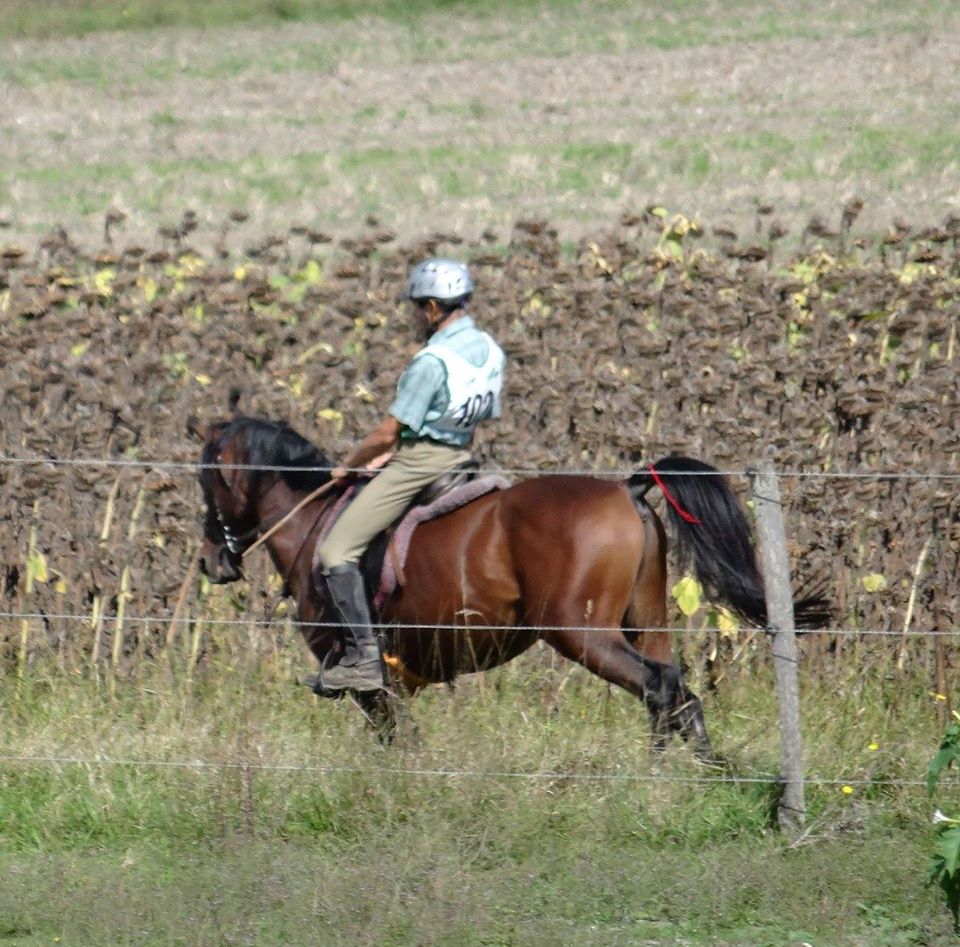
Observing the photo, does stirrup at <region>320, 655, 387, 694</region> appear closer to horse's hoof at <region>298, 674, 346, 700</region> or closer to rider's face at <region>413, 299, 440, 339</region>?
horse's hoof at <region>298, 674, 346, 700</region>

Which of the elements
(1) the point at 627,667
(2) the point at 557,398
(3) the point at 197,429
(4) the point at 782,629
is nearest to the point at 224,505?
(3) the point at 197,429

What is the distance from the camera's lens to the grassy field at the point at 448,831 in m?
6.19

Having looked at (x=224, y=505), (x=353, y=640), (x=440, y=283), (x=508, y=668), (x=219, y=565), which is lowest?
(x=508, y=668)

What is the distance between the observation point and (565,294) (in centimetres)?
1018

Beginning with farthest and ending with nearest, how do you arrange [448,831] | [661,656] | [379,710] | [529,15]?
[529,15] → [379,710] → [661,656] → [448,831]

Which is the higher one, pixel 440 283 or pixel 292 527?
pixel 440 283

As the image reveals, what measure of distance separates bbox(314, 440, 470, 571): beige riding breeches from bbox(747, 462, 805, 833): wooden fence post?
1.56 m

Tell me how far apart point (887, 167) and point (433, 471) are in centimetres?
1588

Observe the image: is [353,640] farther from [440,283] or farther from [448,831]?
[440,283]

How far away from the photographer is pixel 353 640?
7.82m

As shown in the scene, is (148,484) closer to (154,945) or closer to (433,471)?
(433,471)

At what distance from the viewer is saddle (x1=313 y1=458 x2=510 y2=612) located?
7.80 metres

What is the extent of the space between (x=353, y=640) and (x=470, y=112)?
2069 cm

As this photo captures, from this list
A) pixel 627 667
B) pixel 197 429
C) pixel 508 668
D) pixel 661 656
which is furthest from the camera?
pixel 508 668
